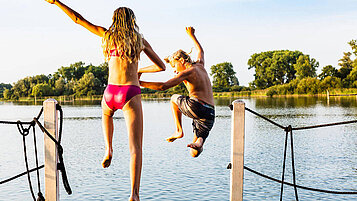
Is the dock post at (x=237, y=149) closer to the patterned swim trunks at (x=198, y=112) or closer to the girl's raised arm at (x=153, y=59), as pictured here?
the patterned swim trunks at (x=198, y=112)

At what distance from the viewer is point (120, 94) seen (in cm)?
449

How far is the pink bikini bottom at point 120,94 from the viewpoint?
4.48 meters

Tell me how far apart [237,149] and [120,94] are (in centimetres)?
164

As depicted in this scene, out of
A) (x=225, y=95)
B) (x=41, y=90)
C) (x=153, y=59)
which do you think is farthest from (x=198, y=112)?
(x=41, y=90)

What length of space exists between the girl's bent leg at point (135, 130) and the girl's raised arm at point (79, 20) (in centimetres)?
81

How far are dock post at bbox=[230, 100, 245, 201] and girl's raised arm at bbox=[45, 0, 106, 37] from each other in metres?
1.76

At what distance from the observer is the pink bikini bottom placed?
4480 millimetres

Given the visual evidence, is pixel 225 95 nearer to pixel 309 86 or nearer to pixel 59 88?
pixel 309 86

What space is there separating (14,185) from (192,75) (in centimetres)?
1436

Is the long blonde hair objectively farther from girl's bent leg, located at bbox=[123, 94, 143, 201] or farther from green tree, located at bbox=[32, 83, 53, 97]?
green tree, located at bbox=[32, 83, 53, 97]

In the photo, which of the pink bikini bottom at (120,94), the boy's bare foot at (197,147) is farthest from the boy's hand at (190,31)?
the pink bikini bottom at (120,94)

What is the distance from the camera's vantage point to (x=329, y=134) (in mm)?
31422

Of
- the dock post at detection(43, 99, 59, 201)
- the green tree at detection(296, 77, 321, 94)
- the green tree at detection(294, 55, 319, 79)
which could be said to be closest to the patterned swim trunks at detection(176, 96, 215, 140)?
the dock post at detection(43, 99, 59, 201)

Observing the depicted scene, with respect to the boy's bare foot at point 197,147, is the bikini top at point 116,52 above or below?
above
